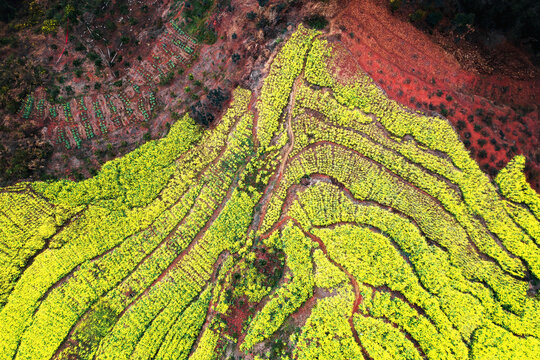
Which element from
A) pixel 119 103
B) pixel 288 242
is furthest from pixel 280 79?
pixel 119 103

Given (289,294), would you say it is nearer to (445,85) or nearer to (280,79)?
(280,79)

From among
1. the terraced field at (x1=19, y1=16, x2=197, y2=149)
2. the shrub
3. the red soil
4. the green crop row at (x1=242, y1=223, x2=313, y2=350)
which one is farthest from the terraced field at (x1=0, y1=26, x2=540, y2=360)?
the terraced field at (x1=19, y1=16, x2=197, y2=149)

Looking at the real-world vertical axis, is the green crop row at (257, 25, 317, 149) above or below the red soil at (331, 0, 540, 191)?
below

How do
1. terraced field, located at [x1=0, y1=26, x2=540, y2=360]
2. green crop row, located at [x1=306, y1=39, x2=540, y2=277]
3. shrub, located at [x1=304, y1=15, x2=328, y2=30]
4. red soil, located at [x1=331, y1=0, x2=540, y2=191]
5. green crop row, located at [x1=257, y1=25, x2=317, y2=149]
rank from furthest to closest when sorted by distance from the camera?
shrub, located at [x1=304, y1=15, x2=328, y2=30] < green crop row, located at [x1=257, y1=25, x2=317, y2=149] < red soil, located at [x1=331, y1=0, x2=540, y2=191] < green crop row, located at [x1=306, y1=39, x2=540, y2=277] < terraced field, located at [x1=0, y1=26, x2=540, y2=360]

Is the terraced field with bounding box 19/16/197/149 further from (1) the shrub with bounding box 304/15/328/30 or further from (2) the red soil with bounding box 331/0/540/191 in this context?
(2) the red soil with bounding box 331/0/540/191

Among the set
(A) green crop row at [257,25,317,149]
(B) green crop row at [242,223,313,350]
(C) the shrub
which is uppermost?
(C) the shrub

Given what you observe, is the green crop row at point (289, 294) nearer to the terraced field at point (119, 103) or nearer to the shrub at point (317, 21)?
the terraced field at point (119, 103)

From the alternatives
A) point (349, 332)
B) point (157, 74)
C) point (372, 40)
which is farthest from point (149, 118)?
point (349, 332)
